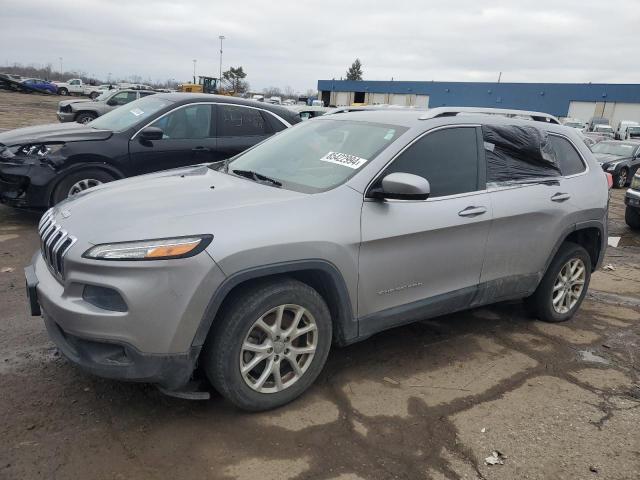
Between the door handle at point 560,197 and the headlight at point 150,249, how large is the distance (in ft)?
9.99

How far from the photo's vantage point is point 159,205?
3012mm

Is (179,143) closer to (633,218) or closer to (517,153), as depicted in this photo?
(517,153)

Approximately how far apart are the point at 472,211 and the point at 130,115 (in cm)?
515

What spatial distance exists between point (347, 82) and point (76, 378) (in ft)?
234

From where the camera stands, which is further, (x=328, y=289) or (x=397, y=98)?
(x=397, y=98)

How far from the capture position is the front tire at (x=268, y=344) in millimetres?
2832

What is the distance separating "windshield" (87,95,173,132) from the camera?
6922 millimetres

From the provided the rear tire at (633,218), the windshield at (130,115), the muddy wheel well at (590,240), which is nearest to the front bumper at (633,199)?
the rear tire at (633,218)

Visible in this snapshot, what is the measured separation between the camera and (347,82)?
71125mm

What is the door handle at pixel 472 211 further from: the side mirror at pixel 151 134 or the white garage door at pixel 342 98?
the white garage door at pixel 342 98

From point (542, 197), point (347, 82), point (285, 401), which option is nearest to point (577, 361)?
point (542, 197)

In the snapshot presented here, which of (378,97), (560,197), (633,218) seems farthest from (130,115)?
(378,97)

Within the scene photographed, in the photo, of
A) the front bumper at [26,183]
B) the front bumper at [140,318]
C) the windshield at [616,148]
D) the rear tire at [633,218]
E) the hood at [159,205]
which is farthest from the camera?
the windshield at [616,148]

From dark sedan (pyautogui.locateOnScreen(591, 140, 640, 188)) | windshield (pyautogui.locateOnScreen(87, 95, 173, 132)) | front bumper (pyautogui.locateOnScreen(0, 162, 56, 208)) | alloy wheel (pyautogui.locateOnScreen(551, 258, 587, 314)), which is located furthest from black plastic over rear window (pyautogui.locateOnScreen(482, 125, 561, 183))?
dark sedan (pyautogui.locateOnScreen(591, 140, 640, 188))
